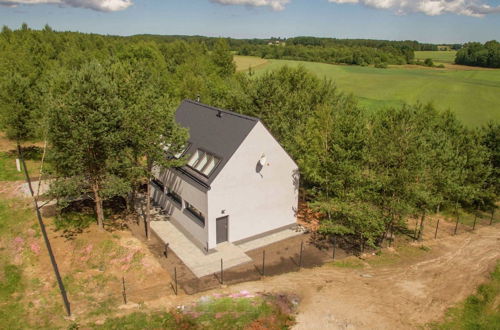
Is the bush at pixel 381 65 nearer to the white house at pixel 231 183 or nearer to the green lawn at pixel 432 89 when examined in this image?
the green lawn at pixel 432 89

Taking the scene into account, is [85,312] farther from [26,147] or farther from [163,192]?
[26,147]

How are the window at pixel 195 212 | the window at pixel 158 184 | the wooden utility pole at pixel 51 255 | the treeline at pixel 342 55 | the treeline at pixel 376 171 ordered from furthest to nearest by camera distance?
1. the treeline at pixel 342 55
2. the window at pixel 158 184
3. the window at pixel 195 212
4. the treeline at pixel 376 171
5. the wooden utility pole at pixel 51 255

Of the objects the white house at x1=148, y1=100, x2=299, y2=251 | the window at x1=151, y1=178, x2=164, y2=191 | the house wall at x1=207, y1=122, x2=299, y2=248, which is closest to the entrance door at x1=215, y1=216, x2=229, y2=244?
the white house at x1=148, y1=100, x2=299, y2=251

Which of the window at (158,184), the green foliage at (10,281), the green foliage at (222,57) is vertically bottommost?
the green foliage at (10,281)

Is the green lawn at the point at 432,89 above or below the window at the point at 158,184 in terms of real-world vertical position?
above

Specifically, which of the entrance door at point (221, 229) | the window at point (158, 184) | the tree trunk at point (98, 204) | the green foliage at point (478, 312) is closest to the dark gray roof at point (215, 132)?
the entrance door at point (221, 229)

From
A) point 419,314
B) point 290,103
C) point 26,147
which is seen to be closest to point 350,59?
point 290,103
